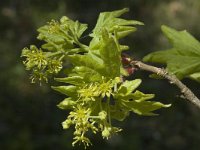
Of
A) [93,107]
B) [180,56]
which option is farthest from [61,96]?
[93,107]

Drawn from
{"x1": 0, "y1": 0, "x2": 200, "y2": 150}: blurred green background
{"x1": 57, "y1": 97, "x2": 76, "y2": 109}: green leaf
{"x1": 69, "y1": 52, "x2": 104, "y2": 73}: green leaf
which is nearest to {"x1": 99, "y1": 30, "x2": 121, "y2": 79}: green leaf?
{"x1": 69, "y1": 52, "x2": 104, "y2": 73}: green leaf

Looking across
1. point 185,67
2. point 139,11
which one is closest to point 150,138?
point 139,11

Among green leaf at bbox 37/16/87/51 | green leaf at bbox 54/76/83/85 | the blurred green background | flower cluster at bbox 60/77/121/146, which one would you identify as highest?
green leaf at bbox 37/16/87/51

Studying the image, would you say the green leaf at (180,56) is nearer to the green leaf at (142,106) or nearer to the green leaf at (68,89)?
the green leaf at (142,106)

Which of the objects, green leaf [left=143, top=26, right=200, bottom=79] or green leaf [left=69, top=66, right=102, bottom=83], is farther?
green leaf [left=143, top=26, right=200, bottom=79]

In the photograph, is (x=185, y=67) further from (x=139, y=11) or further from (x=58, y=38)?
(x=139, y=11)

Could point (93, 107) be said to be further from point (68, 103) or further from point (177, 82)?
point (177, 82)

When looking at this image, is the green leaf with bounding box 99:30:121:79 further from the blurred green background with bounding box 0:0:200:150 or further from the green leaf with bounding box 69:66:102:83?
the blurred green background with bounding box 0:0:200:150
